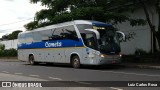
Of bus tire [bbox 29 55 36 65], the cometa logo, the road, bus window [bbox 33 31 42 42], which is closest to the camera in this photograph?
the road

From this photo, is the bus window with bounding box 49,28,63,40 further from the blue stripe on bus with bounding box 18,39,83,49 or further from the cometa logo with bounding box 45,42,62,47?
A: the cometa logo with bounding box 45,42,62,47

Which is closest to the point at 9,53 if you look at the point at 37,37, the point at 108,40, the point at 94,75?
the point at 37,37

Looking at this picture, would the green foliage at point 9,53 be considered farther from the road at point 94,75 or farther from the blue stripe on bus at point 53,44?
the road at point 94,75

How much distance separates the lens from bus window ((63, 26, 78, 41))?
2484 cm

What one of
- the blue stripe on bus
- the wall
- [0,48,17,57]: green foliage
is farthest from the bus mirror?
[0,48,17,57]: green foliage

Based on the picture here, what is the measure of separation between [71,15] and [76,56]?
12.9 feet

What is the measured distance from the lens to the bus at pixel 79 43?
2312cm

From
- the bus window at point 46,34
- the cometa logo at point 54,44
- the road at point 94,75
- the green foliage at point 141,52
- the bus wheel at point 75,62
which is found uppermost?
the bus window at point 46,34

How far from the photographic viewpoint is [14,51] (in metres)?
55.6

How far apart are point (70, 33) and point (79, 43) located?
143 centimetres

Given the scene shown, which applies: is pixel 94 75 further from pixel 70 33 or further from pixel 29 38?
pixel 29 38

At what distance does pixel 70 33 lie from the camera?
83.2 feet

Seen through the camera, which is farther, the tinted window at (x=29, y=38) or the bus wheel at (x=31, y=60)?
the bus wheel at (x=31, y=60)

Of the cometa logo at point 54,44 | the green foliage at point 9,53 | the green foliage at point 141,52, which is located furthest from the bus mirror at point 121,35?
the green foliage at point 9,53
